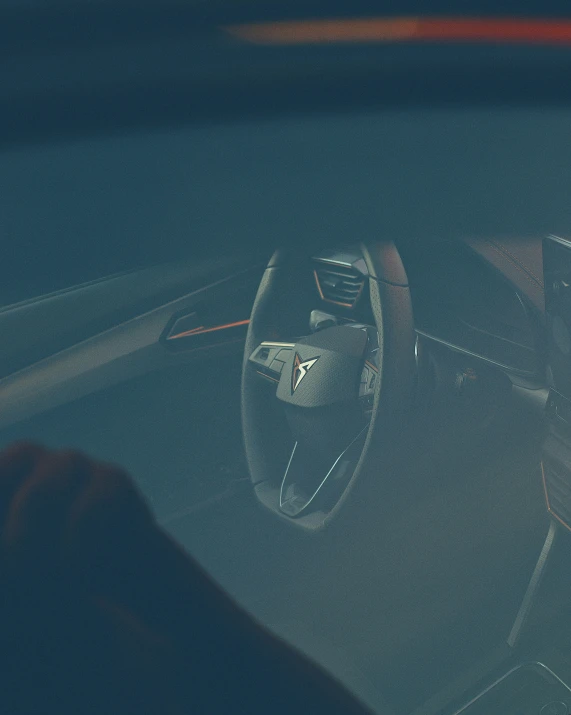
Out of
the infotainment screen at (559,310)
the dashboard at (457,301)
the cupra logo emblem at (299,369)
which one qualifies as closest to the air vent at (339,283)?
the dashboard at (457,301)

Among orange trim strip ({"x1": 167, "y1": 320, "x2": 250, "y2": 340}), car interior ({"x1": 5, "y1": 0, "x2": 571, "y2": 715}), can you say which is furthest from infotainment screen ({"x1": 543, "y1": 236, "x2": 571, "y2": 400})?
orange trim strip ({"x1": 167, "y1": 320, "x2": 250, "y2": 340})

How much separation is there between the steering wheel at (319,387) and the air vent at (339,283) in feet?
0.05

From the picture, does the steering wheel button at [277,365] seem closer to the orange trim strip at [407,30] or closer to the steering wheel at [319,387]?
the steering wheel at [319,387]

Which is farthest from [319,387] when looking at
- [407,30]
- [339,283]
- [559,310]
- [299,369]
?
[407,30]

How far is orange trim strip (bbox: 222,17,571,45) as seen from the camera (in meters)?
1.18

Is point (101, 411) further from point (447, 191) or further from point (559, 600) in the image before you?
point (559, 600)

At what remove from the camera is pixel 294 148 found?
1177mm

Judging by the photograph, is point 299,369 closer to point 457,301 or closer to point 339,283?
point 339,283

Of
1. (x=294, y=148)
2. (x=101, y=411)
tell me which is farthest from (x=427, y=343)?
(x=101, y=411)

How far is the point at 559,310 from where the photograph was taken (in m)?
1.18

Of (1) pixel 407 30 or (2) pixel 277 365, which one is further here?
(1) pixel 407 30

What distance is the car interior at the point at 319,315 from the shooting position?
107 centimetres

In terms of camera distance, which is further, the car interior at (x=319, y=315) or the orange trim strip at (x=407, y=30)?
the orange trim strip at (x=407, y=30)

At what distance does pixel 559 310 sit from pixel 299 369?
0.43m
